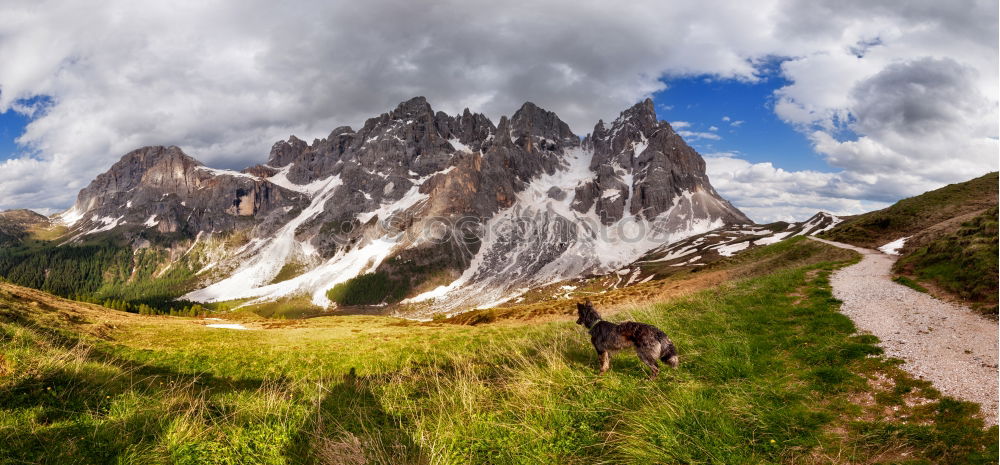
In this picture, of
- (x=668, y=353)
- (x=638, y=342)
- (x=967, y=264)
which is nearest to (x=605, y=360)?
(x=638, y=342)

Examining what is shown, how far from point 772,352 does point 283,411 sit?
43.9 ft

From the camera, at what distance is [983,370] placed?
9.19 m

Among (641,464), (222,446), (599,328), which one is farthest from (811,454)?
(222,446)

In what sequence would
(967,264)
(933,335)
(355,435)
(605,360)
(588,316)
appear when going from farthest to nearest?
(967,264)
(588,316)
(933,335)
(605,360)
(355,435)

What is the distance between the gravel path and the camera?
27.8 feet

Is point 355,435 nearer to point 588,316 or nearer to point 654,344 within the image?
point 654,344

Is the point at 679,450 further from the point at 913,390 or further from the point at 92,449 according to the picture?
the point at 92,449

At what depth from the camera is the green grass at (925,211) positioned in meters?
48.9

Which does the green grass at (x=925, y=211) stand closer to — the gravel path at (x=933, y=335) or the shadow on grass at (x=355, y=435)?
the gravel path at (x=933, y=335)

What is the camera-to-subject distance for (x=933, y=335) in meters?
12.3

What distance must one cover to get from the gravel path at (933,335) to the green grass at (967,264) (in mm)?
1232

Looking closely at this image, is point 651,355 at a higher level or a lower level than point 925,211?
lower

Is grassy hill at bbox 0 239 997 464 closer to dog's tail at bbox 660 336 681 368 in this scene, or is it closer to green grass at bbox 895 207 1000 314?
dog's tail at bbox 660 336 681 368

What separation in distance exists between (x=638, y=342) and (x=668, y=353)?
0.76 m
